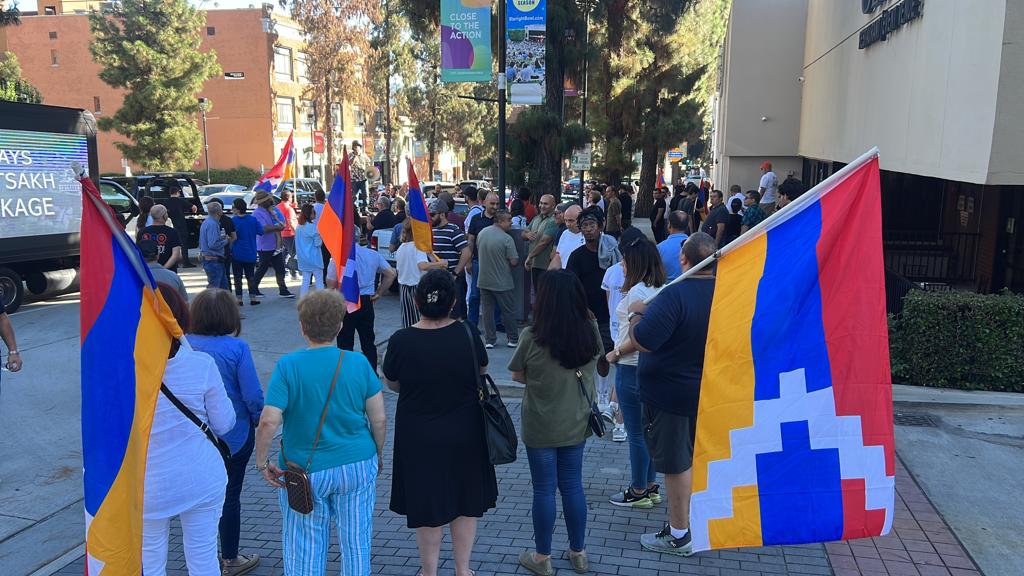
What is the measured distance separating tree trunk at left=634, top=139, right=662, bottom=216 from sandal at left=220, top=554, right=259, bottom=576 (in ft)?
83.6

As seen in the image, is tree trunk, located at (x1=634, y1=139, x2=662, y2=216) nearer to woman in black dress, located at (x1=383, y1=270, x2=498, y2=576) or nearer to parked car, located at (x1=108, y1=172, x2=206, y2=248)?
parked car, located at (x1=108, y1=172, x2=206, y2=248)

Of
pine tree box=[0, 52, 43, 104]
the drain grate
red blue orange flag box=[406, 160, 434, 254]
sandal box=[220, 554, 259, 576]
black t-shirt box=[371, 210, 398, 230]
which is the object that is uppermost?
pine tree box=[0, 52, 43, 104]

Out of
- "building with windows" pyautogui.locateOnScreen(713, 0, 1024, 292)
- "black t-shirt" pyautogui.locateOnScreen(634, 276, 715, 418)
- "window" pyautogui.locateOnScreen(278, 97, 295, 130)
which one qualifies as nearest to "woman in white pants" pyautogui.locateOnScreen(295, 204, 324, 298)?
"black t-shirt" pyautogui.locateOnScreen(634, 276, 715, 418)

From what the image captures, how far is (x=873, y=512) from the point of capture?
12.6ft

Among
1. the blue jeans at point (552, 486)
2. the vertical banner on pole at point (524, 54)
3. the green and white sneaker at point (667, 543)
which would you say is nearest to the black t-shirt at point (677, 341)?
the blue jeans at point (552, 486)

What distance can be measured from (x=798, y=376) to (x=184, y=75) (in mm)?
38702

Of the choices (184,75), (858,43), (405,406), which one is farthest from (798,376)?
(184,75)

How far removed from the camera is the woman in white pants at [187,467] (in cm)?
347

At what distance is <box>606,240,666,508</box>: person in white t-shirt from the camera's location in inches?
203

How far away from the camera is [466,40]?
12125mm

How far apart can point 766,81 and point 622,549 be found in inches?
788

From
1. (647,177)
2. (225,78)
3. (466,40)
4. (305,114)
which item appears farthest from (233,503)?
(305,114)

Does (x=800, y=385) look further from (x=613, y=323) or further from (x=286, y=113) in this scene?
(x=286, y=113)

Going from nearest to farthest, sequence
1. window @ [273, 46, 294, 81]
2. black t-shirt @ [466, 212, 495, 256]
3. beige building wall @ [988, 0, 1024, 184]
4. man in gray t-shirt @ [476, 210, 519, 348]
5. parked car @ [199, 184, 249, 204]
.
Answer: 1. beige building wall @ [988, 0, 1024, 184]
2. man in gray t-shirt @ [476, 210, 519, 348]
3. black t-shirt @ [466, 212, 495, 256]
4. parked car @ [199, 184, 249, 204]
5. window @ [273, 46, 294, 81]
